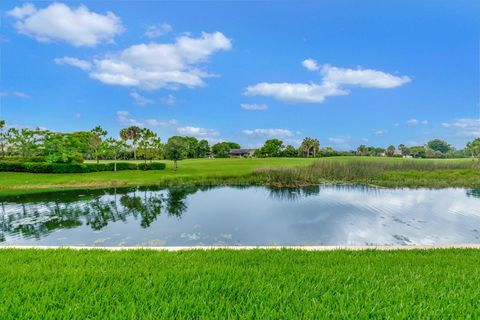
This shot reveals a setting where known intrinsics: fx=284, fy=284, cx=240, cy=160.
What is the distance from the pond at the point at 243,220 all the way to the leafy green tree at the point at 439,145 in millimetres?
75047

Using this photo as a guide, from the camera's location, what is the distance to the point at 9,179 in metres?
18.3

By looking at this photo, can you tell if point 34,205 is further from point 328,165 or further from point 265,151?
point 265,151

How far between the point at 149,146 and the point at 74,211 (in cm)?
1943

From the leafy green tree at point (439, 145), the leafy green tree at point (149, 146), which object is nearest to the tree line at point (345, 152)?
the leafy green tree at point (439, 145)

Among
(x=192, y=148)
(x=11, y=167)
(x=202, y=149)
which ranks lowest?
(x=11, y=167)

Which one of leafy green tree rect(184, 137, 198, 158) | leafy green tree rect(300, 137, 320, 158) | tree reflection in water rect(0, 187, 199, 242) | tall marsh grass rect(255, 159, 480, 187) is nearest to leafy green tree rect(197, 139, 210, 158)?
leafy green tree rect(184, 137, 198, 158)

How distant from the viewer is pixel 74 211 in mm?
9711

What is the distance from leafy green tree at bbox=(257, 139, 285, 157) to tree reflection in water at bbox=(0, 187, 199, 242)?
161 ft

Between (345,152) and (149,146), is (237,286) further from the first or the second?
(345,152)

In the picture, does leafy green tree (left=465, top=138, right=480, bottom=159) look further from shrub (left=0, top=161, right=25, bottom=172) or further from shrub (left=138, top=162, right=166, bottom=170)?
shrub (left=0, top=161, right=25, bottom=172)

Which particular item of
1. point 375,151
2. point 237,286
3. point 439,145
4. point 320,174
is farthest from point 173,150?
point 439,145

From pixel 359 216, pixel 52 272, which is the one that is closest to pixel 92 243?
pixel 52 272

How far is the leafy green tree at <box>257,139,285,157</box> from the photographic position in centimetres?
6098

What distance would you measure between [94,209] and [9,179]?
1271 cm
